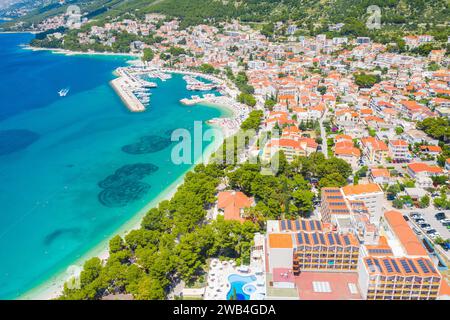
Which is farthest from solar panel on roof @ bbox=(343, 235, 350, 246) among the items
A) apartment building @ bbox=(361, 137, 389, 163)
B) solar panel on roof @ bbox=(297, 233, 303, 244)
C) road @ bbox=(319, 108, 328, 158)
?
apartment building @ bbox=(361, 137, 389, 163)

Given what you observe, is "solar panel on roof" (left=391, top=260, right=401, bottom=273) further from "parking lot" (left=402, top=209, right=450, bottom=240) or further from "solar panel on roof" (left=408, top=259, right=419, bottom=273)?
"parking lot" (left=402, top=209, right=450, bottom=240)

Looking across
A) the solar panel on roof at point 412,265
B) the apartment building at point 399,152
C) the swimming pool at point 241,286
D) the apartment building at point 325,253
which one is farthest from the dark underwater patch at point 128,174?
the solar panel on roof at point 412,265

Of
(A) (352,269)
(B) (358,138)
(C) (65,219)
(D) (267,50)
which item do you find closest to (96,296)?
(C) (65,219)

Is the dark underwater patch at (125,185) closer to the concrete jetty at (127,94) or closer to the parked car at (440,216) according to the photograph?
the concrete jetty at (127,94)

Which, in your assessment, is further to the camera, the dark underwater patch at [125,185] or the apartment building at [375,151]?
the apartment building at [375,151]

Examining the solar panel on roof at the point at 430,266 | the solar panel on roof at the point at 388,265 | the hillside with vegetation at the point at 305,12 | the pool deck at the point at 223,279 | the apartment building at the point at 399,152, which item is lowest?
the pool deck at the point at 223,279

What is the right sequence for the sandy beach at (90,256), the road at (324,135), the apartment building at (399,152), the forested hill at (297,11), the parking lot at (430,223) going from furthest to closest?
the forested hill at (297,11), the road at (324,135), the apartment building at (399,152), the parking lot at (430,223), the sandy beach at (90,256)

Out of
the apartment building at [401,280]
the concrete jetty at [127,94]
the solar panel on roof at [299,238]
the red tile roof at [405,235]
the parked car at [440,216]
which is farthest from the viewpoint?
the concrete jetty at [127,94]

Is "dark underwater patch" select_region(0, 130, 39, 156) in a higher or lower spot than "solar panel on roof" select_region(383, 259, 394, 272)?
lower

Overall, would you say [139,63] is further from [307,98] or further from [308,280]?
[308,280]
